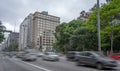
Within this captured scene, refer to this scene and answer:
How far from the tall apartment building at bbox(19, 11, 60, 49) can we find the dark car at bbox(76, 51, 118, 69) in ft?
322

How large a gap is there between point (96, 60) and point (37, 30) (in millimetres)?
113176

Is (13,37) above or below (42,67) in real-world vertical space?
above

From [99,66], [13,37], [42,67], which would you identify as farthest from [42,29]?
[99,66]

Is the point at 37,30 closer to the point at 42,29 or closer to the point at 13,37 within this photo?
the point at 42,29

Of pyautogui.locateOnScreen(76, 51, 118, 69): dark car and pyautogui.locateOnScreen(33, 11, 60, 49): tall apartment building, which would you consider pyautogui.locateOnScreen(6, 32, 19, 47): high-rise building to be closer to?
pyautogui.locateOnScreen(33, 11, 60, 49): tall apartment building

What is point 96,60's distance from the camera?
72.7 ft

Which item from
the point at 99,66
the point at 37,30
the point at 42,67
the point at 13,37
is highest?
the point at 37,30

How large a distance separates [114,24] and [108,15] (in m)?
2.08

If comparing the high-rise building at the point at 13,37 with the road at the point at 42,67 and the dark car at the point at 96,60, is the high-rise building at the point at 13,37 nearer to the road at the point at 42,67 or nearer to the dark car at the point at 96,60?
the road at the point at 42,67

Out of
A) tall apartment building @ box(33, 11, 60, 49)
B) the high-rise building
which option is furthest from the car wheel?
tall apartment building @ box(33, 11, 60, 49)

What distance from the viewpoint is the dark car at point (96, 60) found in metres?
21.1

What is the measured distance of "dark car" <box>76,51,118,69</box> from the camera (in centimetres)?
2111

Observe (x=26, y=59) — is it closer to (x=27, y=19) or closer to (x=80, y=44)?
(x=80, y=44)

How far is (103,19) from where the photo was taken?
5066 cm
